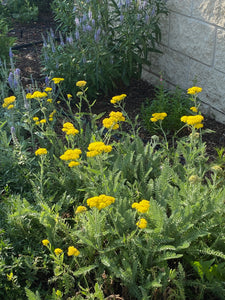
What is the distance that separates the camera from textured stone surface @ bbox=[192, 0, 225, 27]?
361cm

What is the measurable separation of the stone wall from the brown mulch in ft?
0.86

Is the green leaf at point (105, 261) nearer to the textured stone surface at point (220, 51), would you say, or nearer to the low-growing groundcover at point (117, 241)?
the low-growing groundcover at point (117, 241)

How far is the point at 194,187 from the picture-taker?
248 cm

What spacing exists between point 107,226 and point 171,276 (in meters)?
0.54

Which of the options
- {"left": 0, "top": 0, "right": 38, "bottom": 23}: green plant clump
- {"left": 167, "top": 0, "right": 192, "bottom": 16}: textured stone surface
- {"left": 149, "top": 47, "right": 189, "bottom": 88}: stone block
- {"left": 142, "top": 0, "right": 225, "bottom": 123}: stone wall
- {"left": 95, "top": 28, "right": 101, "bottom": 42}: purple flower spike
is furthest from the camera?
{"left": 0, "top": 0, "right": 38, "bottom": 23}: green plant clump

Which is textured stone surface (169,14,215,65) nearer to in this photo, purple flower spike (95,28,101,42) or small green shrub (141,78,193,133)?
small green shrub (141,78,193,133)

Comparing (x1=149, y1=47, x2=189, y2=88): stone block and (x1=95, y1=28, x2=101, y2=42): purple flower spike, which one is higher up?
(x1=95, y1=28, x2=101, y2=42): purple flower spike

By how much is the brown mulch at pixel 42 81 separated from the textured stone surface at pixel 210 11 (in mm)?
999

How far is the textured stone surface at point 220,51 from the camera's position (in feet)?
12.1

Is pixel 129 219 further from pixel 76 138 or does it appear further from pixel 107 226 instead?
pixel 76 138

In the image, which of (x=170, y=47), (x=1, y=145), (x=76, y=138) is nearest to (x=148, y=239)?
(x=76, y=138)

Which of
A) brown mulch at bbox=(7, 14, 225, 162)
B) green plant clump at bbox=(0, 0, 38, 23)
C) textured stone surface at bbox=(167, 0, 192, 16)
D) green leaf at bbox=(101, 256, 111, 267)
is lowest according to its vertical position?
brown mulch at bbox=(7, 14, 225, 162)

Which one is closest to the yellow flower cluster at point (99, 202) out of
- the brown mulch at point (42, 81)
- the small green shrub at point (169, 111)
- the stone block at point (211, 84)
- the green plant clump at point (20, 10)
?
the brown mulch at point (42, 81)

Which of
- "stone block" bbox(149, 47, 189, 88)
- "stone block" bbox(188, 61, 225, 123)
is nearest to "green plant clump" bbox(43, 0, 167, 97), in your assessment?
"stone block" bbox(149, 47, 189, 88)
